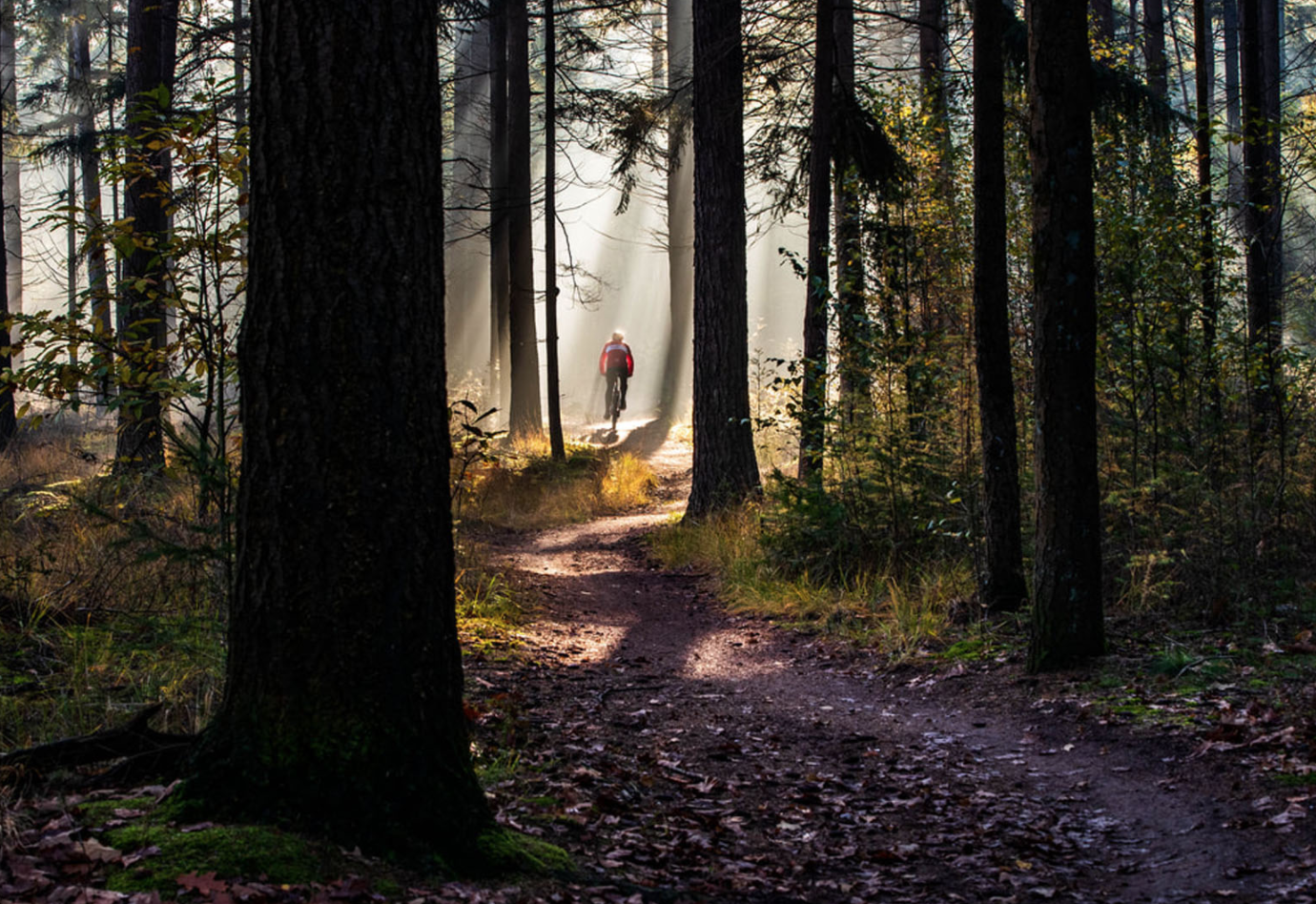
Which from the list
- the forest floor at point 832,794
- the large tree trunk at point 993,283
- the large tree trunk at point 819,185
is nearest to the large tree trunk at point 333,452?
the forest floor at point 832,794

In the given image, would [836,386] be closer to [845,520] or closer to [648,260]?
[845,520]

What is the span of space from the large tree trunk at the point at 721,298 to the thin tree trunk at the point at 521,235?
6.57 meters

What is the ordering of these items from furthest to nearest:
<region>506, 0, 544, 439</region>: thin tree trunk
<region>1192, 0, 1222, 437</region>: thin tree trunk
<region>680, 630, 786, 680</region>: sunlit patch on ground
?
1. <region>506, 0, 544, 439</region>: thin tree trunk
2. <region>1192, 0, 1222, 437</region>: thin tree trunk
3. <region>680, 630, 786, 680</region>: sunlit patch on ground

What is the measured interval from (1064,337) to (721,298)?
6329mm

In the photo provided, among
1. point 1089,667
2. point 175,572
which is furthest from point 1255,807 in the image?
point 175,572

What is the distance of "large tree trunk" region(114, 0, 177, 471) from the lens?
15.5 feet

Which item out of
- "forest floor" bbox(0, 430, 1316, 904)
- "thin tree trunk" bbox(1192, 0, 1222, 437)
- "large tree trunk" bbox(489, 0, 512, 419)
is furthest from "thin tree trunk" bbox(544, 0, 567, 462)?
"thin tree trunk" bbox(1192, 0, 1222, 437)

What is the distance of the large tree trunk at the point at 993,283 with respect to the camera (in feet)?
22.2

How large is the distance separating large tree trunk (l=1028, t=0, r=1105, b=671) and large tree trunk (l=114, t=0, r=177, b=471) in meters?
4.47

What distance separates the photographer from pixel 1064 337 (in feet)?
18.0

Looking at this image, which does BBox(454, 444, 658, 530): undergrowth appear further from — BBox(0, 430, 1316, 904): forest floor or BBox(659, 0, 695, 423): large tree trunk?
BBox(659, 0, 695, 423): large tree trunk

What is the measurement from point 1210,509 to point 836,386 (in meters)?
3.95

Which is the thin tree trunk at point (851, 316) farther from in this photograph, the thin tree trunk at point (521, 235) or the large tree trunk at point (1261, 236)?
the thin tree trunk at point (521, 235)

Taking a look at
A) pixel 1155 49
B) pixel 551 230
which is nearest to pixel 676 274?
pixel 551 230
